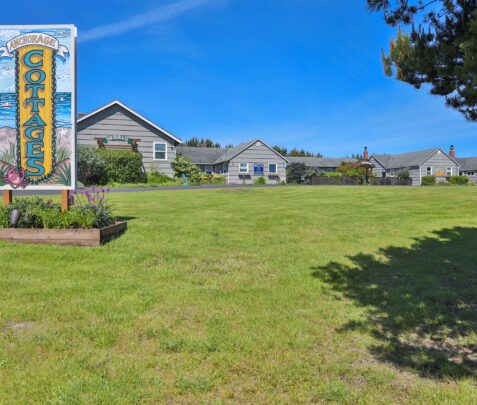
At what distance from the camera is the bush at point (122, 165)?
83.5ft

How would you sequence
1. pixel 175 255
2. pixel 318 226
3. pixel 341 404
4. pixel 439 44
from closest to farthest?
pixel 341 404 → pixel 439 44 → pixel 175 255 → pixel 318 226

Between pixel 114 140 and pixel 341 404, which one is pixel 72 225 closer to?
pixel 341 404

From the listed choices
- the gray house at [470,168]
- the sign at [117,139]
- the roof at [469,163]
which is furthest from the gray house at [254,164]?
the roof at [469,163]

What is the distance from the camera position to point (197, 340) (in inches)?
137

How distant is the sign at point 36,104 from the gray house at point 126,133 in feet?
68.5

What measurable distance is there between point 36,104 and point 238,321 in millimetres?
6374

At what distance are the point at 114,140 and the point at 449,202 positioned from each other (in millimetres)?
22897

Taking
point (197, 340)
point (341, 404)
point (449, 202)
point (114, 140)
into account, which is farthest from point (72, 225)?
point (114, 140)

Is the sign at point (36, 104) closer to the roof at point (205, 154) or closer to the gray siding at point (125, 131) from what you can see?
the gray siding at point (125, 131)

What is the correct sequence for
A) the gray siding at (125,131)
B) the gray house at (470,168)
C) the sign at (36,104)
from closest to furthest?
the sign at (36,104)
the gray siding at (125,131)
the gray house at (470,168)

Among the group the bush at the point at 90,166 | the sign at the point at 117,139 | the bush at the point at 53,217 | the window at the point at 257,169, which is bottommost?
the bush at the point at 53,217

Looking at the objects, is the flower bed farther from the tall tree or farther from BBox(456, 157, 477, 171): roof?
BBox(456, 157, 477, 171): roof

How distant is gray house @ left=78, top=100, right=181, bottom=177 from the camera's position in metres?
27.8

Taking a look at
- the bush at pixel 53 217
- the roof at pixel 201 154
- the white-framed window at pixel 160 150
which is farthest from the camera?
the roof at pixel 201 154
